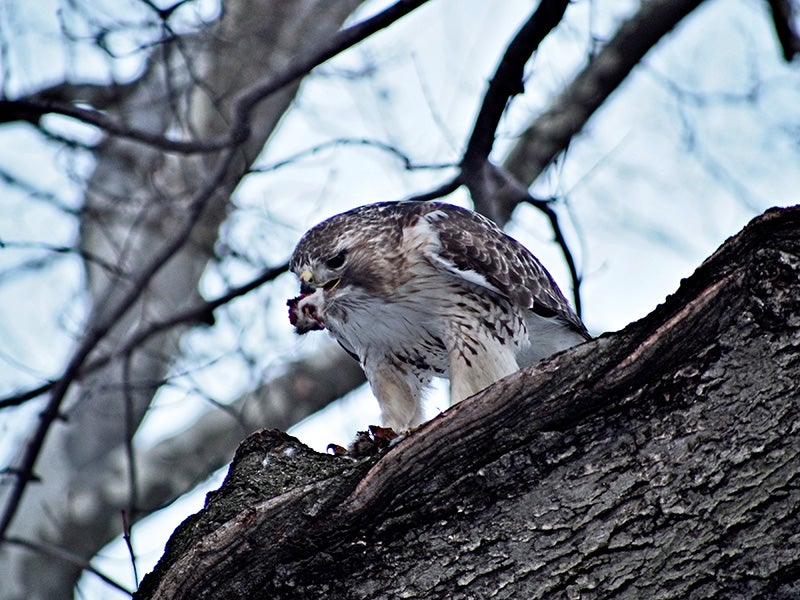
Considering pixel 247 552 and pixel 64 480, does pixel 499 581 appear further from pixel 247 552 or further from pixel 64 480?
pixel 64 480

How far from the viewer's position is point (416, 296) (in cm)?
400

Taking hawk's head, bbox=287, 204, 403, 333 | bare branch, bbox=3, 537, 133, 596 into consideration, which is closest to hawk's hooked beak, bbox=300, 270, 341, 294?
hawk's head, bbox=287, 204, 403, 333

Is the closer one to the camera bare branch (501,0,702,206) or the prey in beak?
the prey in beak

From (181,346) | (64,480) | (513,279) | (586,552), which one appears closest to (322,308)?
(513,279)

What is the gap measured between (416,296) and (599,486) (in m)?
1.79

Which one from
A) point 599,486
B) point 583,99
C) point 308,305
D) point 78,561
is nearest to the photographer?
point 599,486

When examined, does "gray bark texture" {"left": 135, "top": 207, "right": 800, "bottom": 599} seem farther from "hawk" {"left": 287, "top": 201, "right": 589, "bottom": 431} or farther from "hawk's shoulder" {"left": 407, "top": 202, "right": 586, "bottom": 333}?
"hawk's shoulder" {"left": 407, "top": 202, "right": 586, "bottom": 333}

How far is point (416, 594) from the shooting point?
2344 millimetres

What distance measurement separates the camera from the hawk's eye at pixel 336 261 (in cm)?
401

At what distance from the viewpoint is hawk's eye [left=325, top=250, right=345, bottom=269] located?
158 inches

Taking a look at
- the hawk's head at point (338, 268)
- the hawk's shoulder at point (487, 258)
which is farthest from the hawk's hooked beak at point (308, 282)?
the hawk's shoulder at point (487, 258)

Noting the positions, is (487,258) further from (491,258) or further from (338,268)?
(338,268)

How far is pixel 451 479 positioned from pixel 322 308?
1.68 meters

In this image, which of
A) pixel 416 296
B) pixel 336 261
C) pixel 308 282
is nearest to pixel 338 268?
pixel 336 261
